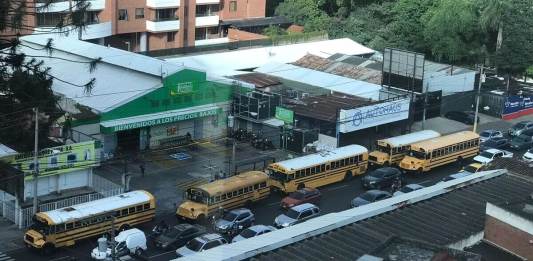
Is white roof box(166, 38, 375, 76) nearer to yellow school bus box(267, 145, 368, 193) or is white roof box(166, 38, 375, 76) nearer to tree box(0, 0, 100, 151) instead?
yellow school bus box(267, 145, 368, 193)

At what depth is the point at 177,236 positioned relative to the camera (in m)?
23.2

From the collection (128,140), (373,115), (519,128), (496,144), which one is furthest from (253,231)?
(519,128)

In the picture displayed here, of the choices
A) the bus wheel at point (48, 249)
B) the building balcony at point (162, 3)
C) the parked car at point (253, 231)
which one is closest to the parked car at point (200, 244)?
the parked car at point (253, 231)

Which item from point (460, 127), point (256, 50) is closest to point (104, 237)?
point (460, 127)

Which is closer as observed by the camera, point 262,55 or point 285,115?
point 285,115

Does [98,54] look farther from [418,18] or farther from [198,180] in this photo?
[418,18]

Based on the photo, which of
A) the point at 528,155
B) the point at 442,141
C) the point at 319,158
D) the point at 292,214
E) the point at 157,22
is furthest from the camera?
the point at 157,22

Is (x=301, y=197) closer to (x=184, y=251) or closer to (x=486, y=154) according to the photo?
(x=184, y=251)

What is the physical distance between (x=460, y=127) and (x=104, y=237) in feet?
71.3

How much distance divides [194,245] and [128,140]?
35.8 ft

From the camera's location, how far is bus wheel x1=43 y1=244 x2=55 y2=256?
22453 mm

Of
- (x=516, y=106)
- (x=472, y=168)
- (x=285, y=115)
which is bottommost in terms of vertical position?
(x=472, y=168)

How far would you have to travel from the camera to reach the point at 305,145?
107ft

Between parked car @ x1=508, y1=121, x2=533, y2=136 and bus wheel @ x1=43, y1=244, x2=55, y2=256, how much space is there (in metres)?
23.8
